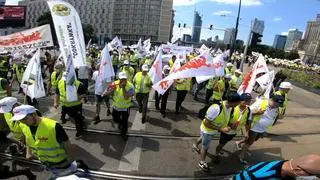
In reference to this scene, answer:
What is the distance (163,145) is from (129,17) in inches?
6242

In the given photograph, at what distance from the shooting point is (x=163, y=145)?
8.91 meters

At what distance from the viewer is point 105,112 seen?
11.8 m

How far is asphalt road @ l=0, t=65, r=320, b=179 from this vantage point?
24.6 ft

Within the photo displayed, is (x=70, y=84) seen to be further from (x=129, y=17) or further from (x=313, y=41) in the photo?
(x=313, y=41)

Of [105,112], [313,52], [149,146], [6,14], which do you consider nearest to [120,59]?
[105,112]

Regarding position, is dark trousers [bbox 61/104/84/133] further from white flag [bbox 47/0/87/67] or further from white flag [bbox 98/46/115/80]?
white flag [bbox 98/46/115/80]

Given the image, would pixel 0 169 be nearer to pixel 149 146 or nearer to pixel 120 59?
pixel 149 146

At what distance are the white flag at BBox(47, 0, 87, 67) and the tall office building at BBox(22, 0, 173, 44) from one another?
152 m

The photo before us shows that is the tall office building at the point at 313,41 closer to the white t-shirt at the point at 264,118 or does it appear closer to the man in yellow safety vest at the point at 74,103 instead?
the white t-shirt at the point at 264,118

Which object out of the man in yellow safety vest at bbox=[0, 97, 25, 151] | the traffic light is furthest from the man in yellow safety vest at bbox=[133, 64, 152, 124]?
the traffic light

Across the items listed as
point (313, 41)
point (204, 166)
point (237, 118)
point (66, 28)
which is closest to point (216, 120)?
point (237, 118)

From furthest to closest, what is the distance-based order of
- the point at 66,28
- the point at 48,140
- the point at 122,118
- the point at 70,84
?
the point at 66,28 → the point at 122,118 → the point at 70,84 → the point at 48,140

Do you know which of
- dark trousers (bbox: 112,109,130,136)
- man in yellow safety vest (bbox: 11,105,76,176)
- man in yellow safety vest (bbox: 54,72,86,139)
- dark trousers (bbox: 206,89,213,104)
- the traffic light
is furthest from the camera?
the traffic light

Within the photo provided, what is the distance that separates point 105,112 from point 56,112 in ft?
5.05
